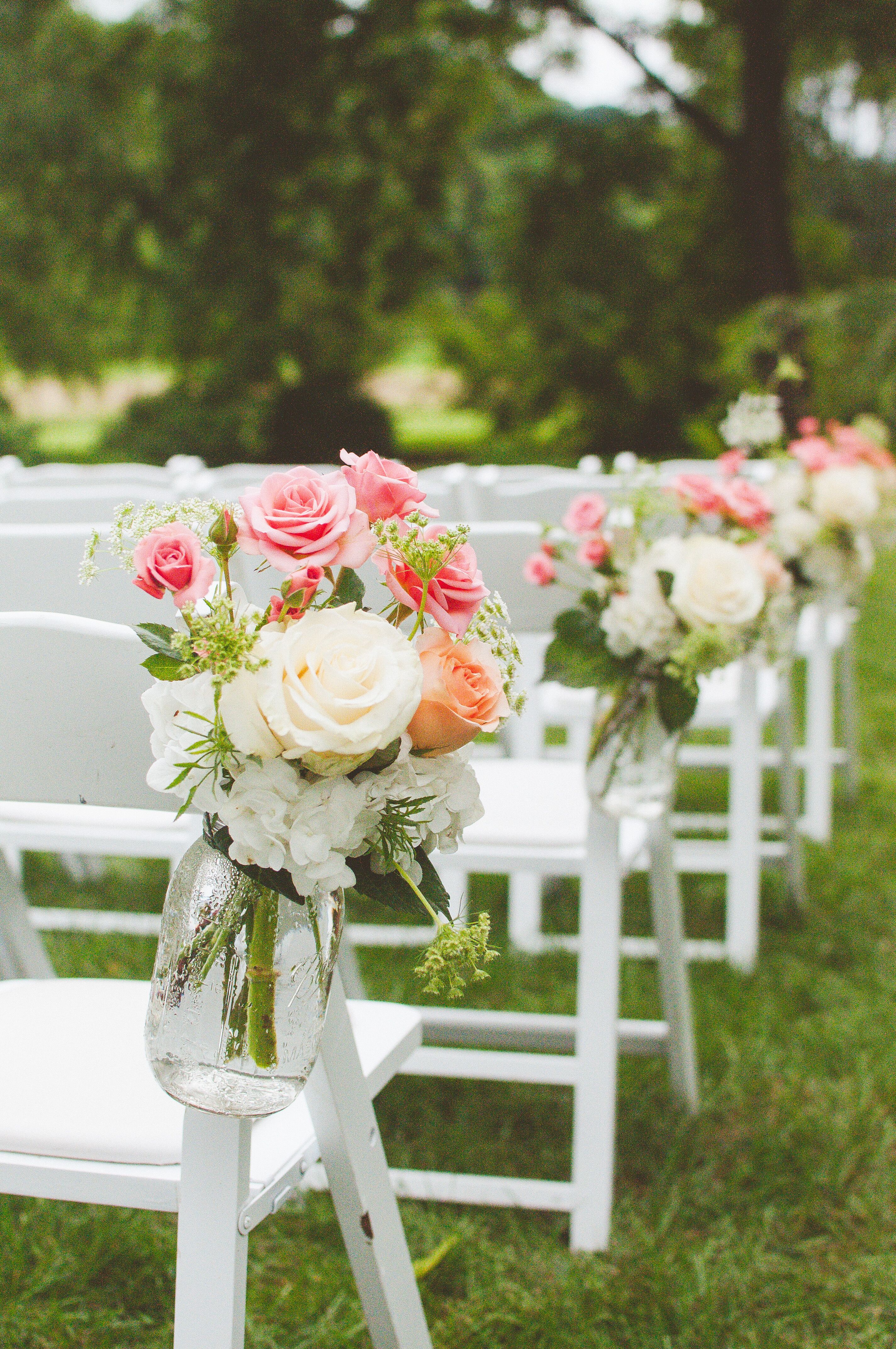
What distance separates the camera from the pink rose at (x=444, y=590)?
37.3 inches

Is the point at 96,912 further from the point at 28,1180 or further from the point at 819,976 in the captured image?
the point at 28,1180

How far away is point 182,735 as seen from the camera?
0.90 m

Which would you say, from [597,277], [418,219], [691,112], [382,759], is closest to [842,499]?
[382,759]

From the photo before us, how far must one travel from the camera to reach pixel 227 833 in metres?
0.95

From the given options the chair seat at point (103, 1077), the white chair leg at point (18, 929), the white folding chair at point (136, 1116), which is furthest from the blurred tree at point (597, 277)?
the white folding chair at point (136, 1116)

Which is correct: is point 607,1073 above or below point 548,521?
below

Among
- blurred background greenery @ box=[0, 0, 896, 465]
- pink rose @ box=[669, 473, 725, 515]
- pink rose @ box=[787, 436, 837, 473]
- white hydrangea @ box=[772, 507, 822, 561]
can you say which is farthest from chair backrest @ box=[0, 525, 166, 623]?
blurred background greenery @ box=[0, 0, 896, 465]

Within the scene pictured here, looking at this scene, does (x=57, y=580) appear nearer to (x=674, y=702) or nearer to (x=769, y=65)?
(x=674, y=702)

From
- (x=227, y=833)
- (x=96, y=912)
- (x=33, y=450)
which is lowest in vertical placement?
(x=96, y=912)

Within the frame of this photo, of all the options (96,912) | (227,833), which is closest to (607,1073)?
(227,833)

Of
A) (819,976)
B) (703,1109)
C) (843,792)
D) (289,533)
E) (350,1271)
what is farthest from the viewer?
(843,792)

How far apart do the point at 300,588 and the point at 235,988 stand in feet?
0.98

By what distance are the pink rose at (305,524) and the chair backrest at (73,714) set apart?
142 millimetres

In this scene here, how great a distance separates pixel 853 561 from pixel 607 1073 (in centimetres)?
116
